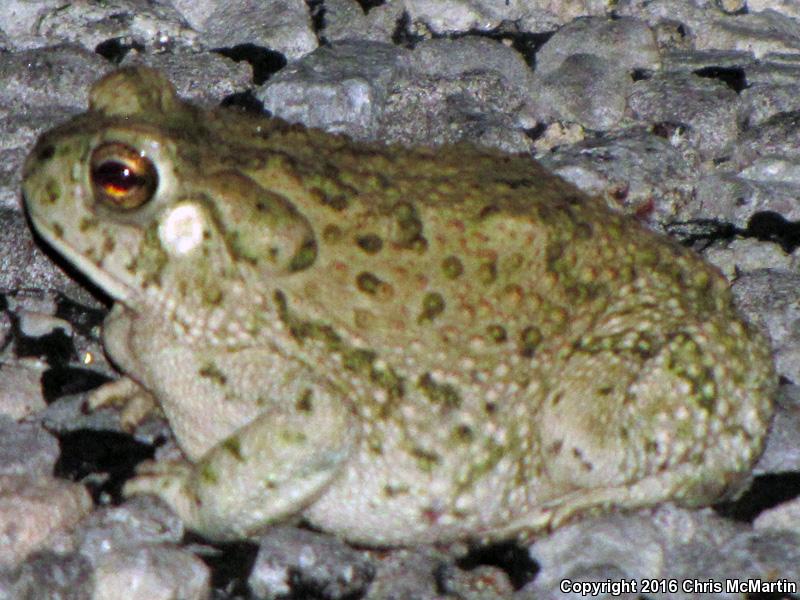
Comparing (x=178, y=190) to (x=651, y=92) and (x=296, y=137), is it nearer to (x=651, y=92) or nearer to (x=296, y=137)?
(x=296, y=137)

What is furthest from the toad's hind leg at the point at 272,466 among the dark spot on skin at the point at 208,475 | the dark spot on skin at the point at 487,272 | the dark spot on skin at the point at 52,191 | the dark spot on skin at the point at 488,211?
the dark spot on skin at the point at 52,191

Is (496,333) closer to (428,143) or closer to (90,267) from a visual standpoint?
(90,267)

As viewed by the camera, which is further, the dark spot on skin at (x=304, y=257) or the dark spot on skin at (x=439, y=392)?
the dark spot on skin at (x=439, y=392)

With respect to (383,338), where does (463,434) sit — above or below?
below

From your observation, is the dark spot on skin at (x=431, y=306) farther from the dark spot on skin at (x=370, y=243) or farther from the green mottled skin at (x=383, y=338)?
the dark spot on skin at (x=370, y=243)

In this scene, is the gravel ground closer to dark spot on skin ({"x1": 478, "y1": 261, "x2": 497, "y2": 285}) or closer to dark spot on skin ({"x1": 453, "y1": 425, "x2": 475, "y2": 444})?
dark spot on skin ({"x1": 453, "y1": 425, "x2": 475, "y2": 444})

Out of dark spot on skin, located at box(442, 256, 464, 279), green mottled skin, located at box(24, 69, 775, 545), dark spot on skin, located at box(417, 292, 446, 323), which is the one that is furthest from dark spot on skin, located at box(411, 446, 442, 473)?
dark spot on skin, located at box(442, 256, 464, 279)

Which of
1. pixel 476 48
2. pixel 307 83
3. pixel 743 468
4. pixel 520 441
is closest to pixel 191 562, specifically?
pixel 520 441

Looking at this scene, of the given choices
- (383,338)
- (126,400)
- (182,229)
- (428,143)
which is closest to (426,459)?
(383,338)
